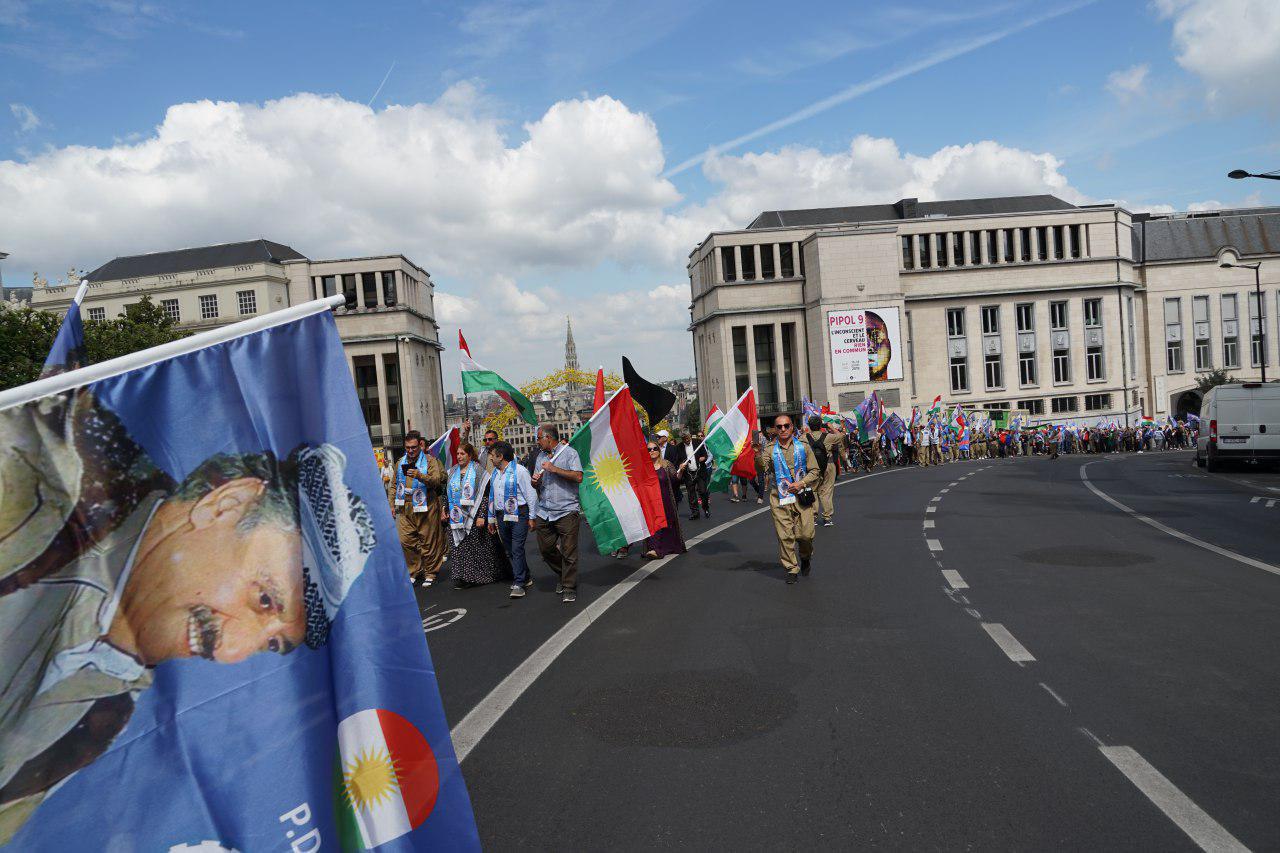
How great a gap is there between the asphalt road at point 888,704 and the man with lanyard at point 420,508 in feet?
3.05

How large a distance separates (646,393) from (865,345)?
68176 mm

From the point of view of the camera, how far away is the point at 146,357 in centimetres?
232

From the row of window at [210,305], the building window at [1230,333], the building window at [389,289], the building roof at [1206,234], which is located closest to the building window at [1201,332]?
the building window at [1230,333]

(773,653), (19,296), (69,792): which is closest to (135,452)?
(69,792)

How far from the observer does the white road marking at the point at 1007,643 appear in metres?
6.72

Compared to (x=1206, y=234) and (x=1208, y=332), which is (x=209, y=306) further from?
(x=1206, y=234)

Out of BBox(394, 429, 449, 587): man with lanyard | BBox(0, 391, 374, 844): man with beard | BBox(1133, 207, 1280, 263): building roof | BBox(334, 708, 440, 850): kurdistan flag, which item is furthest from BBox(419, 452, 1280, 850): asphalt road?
BBox(1133, 207, 1280, 263): building roof

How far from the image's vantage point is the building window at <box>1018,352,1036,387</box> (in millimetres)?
82812

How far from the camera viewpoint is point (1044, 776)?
4488 millimetres

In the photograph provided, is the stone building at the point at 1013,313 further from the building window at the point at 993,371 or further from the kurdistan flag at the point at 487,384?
the kurdistan flag at the point at 487,384

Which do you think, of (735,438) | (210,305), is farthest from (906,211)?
(735,438)

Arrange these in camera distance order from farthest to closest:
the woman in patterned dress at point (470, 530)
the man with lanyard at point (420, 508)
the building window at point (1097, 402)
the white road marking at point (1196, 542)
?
1. the building window at point (1097, 402)
2. the man with lanyard at point (420, 508)
3. the woman in patterned dress at point (470, 530)
4. the white road marking at point (1196, 542)

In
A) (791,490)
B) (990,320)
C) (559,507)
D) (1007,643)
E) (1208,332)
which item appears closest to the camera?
(1007,643)

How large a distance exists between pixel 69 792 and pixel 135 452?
2.53 feet
